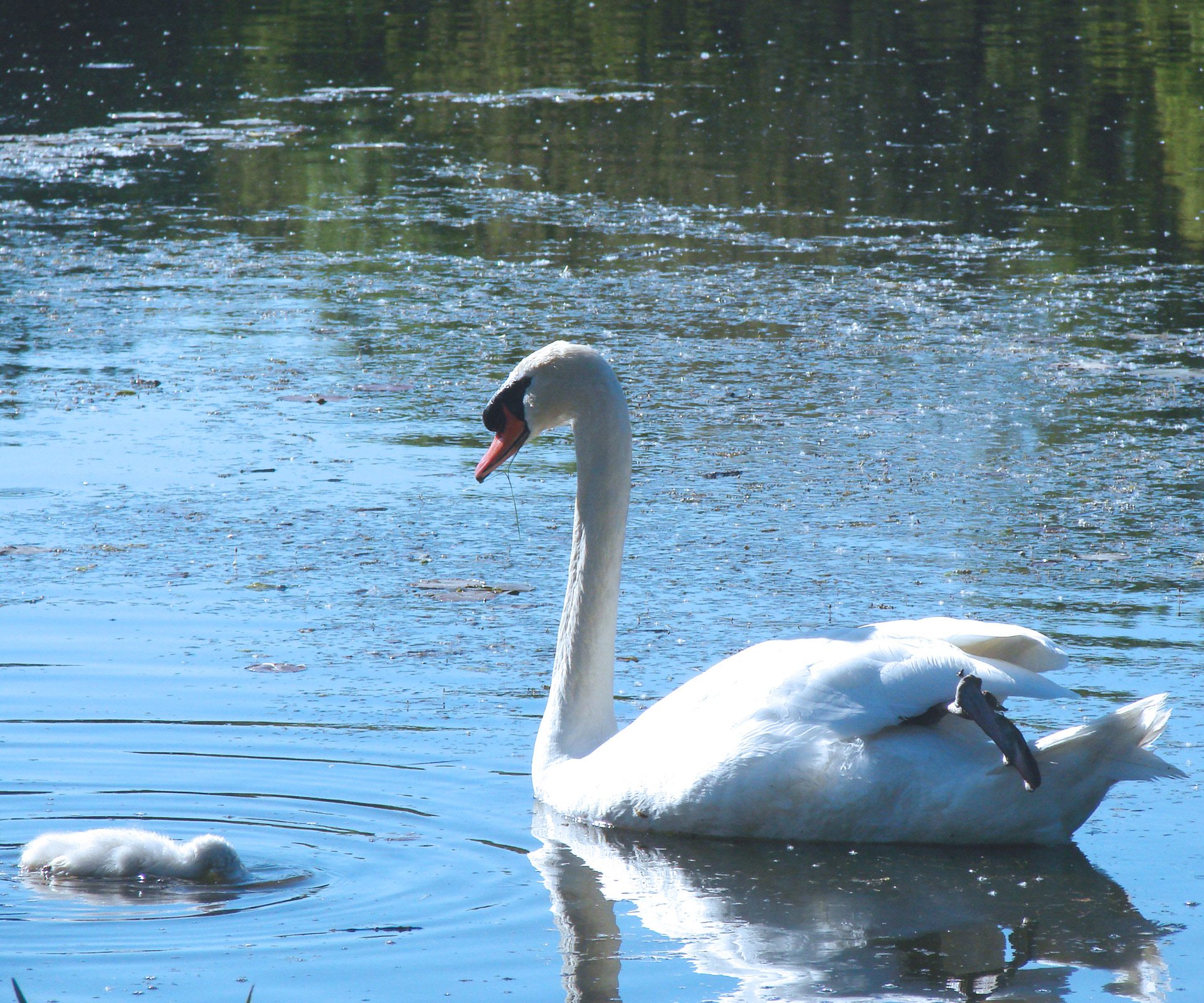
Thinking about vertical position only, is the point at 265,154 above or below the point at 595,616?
above

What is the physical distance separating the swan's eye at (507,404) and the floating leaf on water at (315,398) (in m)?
3.59

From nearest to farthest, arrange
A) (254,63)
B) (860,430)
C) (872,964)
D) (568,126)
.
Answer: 1. (872,964)
2. (860,430)
3. (568,126)
4. (254,63)

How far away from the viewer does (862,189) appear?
13422 mm

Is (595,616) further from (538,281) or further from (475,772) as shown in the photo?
(538,281)

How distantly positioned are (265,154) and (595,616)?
1135 centimetres

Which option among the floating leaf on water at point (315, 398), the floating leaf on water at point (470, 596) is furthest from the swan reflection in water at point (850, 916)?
the floating leaf on water at point (315, 398)

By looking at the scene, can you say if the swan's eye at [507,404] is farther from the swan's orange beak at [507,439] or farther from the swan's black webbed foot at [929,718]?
the swan's black webbed foot at [929,718]

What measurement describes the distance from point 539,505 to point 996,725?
3.39 metres

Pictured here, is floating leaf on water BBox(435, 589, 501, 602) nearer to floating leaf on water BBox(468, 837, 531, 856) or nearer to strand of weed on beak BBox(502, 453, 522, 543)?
strand of weed on beak BBox(502, 453, 522, 543)

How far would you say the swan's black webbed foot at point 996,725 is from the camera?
379 centimetres

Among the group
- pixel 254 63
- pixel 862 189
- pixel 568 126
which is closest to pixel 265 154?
pixel 568 126

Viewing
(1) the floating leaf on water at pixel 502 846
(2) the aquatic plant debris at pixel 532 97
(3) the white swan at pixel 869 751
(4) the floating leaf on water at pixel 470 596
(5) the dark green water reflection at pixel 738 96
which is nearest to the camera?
(3) the white swan at pixel 869 751

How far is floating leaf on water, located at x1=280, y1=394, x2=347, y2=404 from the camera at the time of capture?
8.42 metres

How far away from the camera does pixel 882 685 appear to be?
13.2 feet
